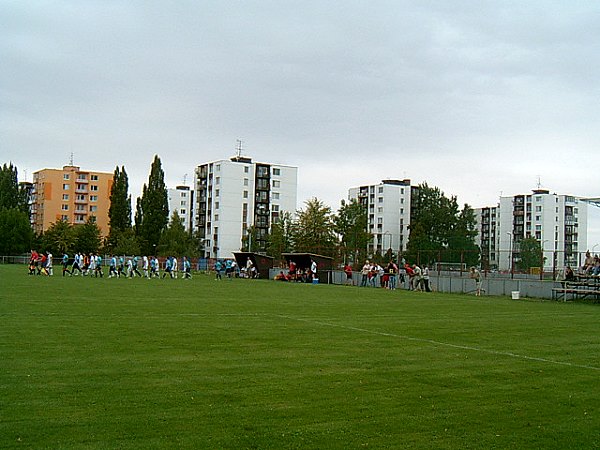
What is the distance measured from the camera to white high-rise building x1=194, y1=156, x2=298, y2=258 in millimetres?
122000

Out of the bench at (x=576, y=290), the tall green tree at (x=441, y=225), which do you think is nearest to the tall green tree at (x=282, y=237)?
the tall green tree at (x=441, y=225)

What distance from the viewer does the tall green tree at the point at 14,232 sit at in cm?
9994

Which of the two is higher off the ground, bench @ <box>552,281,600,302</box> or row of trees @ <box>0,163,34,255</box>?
row of trees @ <box>0,163,34,255</box>

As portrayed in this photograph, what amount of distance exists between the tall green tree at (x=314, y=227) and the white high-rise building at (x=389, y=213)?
52344 millimetres

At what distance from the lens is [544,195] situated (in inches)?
5822

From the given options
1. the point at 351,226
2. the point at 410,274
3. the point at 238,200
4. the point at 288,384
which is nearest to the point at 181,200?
the point at 238,200

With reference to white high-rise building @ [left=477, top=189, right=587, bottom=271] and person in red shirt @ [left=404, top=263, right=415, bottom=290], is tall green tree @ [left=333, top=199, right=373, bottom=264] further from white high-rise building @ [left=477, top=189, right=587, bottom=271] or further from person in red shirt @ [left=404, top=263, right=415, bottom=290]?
person in red shirt @ [left=404, top=263, right=415, bottom=290]

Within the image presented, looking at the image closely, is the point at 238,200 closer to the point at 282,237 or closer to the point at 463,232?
the point at 282,237

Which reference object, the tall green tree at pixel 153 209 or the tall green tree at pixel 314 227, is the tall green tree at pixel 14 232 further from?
the tall green tree at pixel 314 227

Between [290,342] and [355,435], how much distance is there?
720 centimetres

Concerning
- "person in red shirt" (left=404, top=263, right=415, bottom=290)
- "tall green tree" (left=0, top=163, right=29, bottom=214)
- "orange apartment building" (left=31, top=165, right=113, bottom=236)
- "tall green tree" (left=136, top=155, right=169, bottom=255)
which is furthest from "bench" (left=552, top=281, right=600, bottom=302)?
"orange apartment building" (left=31, top=165, right=113, bottom=236)

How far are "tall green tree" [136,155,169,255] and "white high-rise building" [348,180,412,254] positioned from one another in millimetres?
A: 48964

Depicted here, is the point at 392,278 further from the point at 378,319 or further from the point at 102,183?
the point at 102,183

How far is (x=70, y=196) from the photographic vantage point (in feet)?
464
